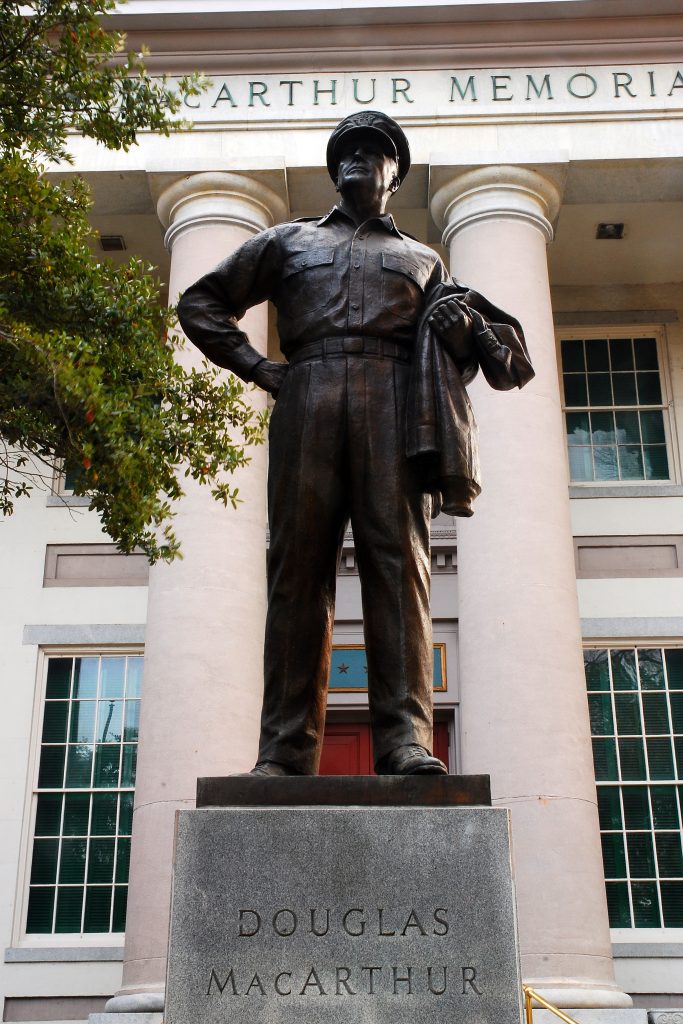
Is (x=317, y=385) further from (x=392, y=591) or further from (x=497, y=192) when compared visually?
(x=497, y=192)

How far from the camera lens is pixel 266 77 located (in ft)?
50.5

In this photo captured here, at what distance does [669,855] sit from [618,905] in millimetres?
871

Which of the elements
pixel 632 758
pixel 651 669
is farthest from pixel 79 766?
pixel 651 669

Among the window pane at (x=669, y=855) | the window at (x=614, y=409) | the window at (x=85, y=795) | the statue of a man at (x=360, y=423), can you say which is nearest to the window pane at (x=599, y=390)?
the window at (x=614, y=409)

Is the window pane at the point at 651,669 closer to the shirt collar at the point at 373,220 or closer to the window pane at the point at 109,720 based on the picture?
the window pane at the point at 109,720

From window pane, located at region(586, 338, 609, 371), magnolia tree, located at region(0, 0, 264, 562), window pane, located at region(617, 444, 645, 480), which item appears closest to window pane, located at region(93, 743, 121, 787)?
magnolia tree, located at region(0, 0, 264, 562)

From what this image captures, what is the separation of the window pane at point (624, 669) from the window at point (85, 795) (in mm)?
6110

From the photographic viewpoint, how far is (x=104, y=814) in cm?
1495

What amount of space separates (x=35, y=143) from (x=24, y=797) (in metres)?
8.75

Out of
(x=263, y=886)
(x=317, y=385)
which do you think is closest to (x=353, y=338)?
(x=317, y=385)

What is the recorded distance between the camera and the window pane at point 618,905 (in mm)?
14219

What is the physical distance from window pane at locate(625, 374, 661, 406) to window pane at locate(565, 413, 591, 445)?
843 millimetres

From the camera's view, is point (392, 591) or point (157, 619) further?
point (157, 619)

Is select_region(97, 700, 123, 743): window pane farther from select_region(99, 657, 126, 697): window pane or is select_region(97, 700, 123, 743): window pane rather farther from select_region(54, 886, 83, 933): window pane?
select_region(54, 886, 83, 933): window pane
